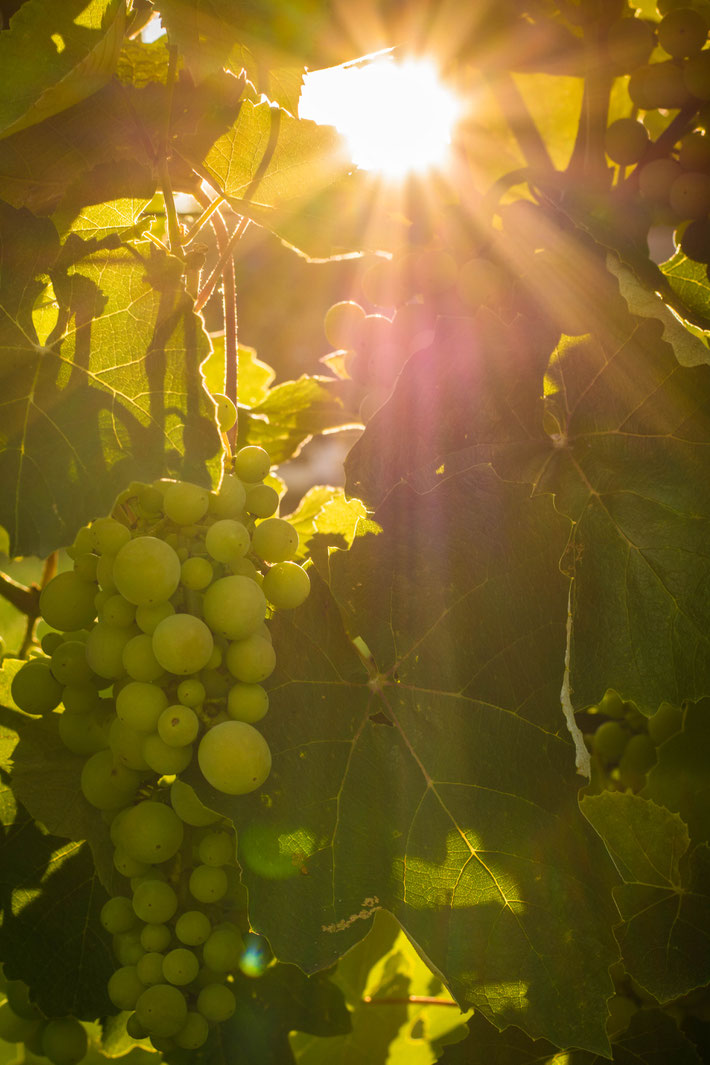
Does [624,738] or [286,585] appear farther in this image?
[624,738]

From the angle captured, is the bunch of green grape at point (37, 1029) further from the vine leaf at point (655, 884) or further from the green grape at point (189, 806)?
the vine leaf at point (655, 884)

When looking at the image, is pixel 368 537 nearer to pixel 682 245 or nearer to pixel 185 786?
pixel 185 786

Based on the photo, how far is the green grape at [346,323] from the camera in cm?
108

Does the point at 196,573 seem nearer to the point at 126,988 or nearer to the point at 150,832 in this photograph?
the point at 150,832

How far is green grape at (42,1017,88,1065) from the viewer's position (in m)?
0.98

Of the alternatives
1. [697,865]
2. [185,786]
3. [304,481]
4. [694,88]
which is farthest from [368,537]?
[304,481]

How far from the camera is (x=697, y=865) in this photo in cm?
94

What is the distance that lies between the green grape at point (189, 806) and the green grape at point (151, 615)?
0.15 meters

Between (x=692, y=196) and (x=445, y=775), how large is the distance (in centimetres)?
74

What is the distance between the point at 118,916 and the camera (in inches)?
33.3

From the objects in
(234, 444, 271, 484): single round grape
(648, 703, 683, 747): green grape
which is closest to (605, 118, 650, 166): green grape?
(234, 444, 271, 484): single round grape

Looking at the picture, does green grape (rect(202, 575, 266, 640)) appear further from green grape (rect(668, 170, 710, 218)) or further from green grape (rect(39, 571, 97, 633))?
green grape (rect(668, 170, 710, 218))

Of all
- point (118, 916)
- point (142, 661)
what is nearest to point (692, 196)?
point (142, 661)

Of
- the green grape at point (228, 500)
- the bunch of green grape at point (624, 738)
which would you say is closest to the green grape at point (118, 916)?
the green grape at point (228, 500)
